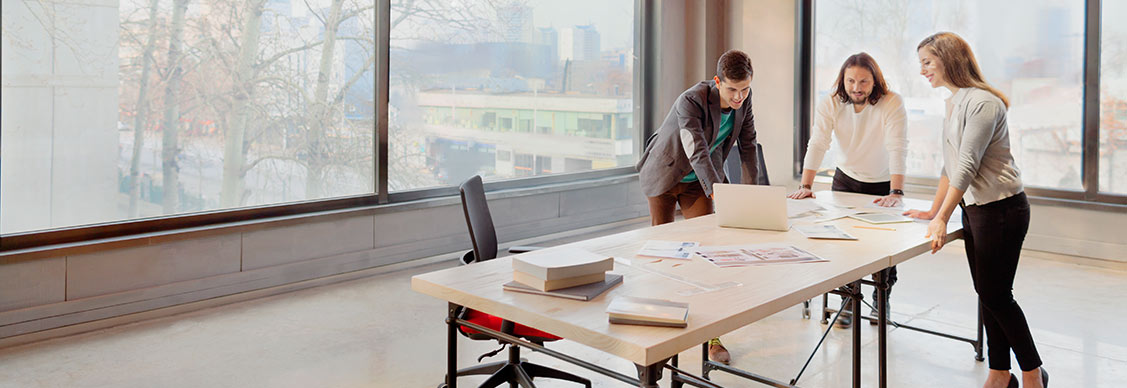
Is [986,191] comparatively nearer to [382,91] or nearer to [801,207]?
[801,207]

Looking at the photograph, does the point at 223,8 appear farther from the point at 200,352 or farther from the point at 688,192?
the point at 688,192

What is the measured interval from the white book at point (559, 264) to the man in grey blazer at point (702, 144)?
155cm

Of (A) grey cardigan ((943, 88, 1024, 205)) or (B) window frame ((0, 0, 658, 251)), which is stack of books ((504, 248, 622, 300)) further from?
(B) window frame ((0, 0, 658, 251))

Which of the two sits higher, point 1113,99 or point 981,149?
point 1113,99

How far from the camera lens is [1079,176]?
19.7 ft

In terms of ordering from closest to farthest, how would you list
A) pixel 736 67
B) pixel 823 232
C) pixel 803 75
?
pixel 823 232 < pixel 736 67 < pixel 803 75

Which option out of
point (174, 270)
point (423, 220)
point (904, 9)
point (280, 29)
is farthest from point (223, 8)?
point (904, 9)

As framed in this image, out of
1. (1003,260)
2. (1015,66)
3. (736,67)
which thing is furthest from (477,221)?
(1015,66)

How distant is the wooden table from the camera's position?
1.83m

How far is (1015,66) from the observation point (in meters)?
6.21

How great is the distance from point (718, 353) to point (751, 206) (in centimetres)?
81

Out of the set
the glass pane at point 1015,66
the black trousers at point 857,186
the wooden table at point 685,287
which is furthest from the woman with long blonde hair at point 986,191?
the glass pane at point 1015,66

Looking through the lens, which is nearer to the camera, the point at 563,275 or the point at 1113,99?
the point at 563,275

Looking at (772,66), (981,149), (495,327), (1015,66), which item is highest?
(772,66)
